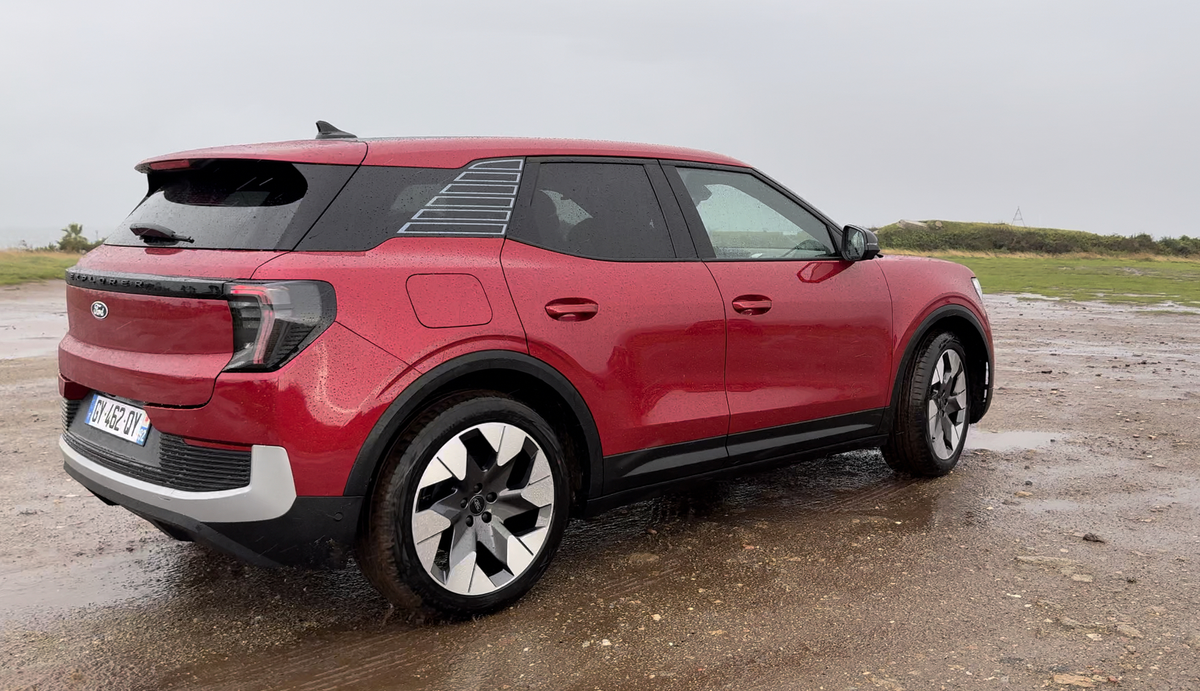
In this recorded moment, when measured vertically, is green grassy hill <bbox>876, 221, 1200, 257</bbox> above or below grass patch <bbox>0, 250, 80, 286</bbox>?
above

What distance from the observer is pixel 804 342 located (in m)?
4.38

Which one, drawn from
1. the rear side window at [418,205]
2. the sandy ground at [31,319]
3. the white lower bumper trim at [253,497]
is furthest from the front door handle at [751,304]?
the sandy ground at [31,319]

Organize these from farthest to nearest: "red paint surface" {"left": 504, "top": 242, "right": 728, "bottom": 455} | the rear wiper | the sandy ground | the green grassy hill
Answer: the green grassy hill < the sandy ground < "red paint surface" {"left": 504, "top": 242, "right": 728, "bottom": 455} < the rear wiper

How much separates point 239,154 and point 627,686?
216 centimetres

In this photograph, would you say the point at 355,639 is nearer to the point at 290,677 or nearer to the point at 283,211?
the point at 290,677

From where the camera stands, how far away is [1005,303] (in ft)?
65.8

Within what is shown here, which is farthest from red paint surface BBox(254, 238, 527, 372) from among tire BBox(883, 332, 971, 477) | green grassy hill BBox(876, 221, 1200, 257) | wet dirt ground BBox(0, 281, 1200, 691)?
green grassy hill BBox(876, 221, 1200, 257)

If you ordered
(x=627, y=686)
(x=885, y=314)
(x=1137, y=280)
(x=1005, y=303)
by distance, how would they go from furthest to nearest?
(x=1137, y=280)
(x=1005, y=303)
(x=885, y=314)
(x=627, y=686)

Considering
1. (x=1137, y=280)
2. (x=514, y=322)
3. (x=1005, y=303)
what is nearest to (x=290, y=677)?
(x=514, y=322)

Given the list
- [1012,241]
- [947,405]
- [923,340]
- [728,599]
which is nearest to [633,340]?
[728,599]

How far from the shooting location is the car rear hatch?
9.61ft

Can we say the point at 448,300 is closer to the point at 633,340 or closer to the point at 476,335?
the point at 476,335

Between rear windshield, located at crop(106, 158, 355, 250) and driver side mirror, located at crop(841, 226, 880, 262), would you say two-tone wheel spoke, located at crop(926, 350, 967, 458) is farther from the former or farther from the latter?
rear windshield, located at crop(106, 158, 355, 250)

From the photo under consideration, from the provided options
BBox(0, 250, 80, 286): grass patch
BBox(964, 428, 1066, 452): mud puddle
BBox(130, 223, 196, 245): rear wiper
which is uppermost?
BBox(130, 223, 196, 245): rear wiper
